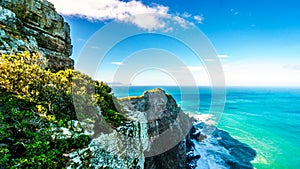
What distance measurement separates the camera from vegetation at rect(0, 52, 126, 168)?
5.96m

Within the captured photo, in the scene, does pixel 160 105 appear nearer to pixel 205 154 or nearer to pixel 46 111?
pixel 205 154

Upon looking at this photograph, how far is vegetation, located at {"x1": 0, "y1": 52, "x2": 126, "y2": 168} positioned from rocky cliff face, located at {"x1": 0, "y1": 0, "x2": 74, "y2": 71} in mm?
4017

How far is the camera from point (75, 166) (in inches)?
279

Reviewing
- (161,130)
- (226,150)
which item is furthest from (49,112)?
(226,150)

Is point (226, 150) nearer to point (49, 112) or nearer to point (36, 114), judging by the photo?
point (49, 112)

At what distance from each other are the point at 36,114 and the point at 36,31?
522 inches

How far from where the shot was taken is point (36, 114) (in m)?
7.34

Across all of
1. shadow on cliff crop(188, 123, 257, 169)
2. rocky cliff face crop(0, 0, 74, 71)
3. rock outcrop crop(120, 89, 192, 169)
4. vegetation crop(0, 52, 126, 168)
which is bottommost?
shadow on cliff crop(188, 123, 257, 169)

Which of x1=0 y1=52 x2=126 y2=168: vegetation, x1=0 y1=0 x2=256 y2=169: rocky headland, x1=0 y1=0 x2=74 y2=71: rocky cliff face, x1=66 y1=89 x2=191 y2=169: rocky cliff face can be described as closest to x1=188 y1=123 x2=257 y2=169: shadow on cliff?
x1=66 y1=89 x2=191 y2=169: rocky cliff face

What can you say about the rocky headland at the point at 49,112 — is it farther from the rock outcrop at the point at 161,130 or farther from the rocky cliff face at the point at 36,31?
the rock outcrop at the point at 161,130

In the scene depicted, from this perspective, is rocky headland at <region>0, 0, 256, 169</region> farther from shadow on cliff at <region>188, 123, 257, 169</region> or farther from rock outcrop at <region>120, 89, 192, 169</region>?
shadow on cliff at <region>188, 123, 257, 169</region>

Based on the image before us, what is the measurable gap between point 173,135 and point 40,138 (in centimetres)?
2601

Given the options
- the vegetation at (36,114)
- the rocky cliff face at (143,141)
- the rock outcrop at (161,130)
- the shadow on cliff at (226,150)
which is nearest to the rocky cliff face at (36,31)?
the vegetation at (36,114)

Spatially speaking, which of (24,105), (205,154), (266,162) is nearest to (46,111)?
(24,105)
